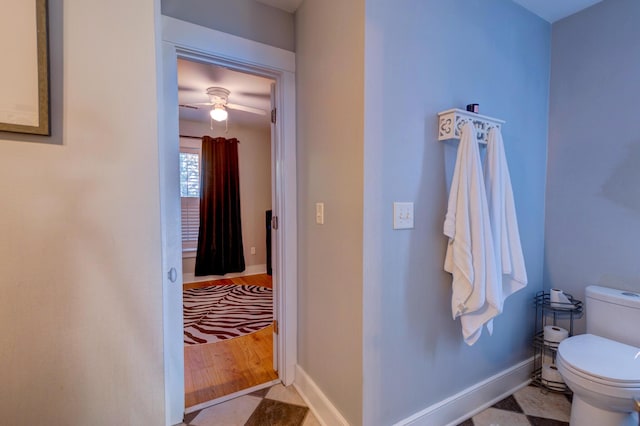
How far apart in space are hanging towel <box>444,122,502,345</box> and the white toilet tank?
820 millimetres

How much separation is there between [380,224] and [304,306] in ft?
2.78

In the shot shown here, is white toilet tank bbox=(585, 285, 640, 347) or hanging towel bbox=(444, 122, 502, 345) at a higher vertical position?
hanging towel bbox=(444, 122, 502, 345)

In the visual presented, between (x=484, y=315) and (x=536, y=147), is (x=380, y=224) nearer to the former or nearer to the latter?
(x=484, y=315)

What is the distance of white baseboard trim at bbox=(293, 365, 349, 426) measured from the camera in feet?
4.66

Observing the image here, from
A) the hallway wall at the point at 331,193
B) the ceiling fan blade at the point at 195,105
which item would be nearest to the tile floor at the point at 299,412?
the hallway wall at the point at 331,193

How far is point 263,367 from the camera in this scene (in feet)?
6.84

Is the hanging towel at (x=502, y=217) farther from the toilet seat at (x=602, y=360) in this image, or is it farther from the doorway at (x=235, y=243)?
the doorway at (x=235, y=243)

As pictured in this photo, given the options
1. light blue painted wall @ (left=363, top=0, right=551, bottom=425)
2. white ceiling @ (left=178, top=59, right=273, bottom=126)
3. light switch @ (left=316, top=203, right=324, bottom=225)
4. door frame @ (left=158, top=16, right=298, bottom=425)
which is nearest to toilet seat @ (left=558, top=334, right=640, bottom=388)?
light blue painted wall @ (left=363, top=0, right=551, bottom=425)

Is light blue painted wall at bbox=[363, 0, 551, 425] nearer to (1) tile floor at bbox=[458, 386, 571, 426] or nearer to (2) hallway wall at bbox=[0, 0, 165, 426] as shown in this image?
(1) tile floor at bbox=[458, 386, 571, 426]

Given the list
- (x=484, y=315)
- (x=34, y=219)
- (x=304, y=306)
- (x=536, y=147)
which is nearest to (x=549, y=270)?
(x=536, y=147)

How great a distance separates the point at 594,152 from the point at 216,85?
10.4ft

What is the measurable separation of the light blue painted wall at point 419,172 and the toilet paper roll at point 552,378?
34 cm

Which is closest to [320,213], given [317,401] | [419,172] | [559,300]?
[419,172]

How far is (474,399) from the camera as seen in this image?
1596 mm
